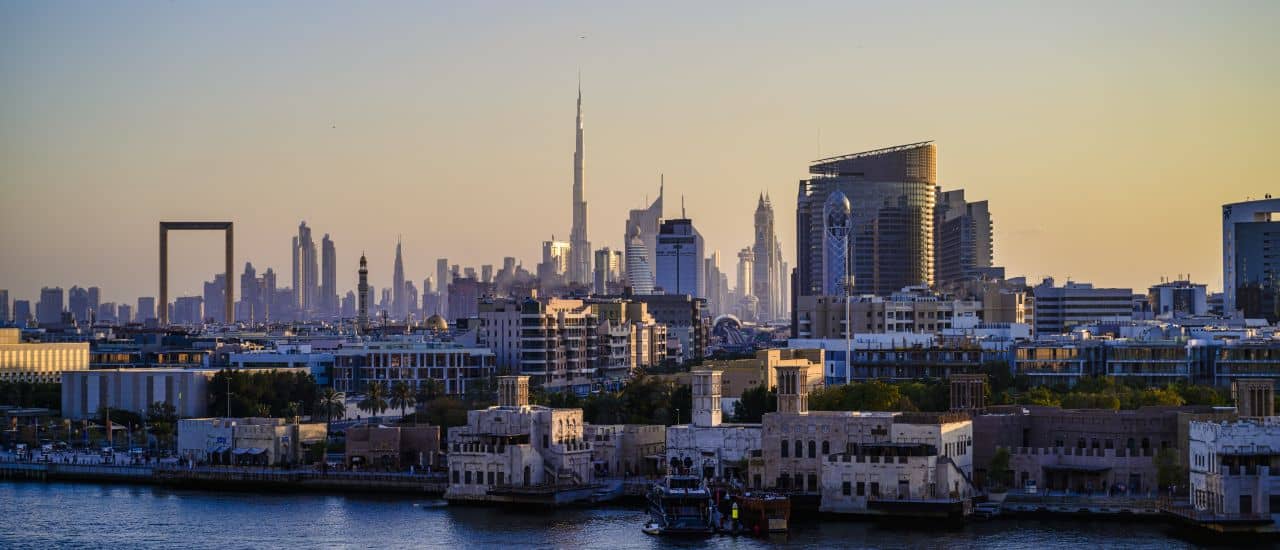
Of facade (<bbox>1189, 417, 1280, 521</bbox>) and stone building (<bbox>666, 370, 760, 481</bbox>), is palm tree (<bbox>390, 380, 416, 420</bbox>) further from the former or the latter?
facade (<bbox>1189, 417, 1280, 521</bbox>)

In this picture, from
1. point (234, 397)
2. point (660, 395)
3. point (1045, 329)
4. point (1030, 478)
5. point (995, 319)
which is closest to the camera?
point (1030, 478)

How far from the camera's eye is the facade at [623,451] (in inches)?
3105

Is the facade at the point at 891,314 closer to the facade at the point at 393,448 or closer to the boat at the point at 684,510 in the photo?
the facade at the point at 393,448

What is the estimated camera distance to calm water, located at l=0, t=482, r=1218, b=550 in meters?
62.6

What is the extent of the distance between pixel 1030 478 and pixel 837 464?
772cm

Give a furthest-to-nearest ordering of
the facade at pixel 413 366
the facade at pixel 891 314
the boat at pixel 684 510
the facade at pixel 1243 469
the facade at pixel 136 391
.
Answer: the facade at pixel 413 366, the facade at pixel 891 314, the facade at pixel 136 391, the boat at pixel 684 510, the facade at pixel 1243 469

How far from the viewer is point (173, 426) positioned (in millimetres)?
102562

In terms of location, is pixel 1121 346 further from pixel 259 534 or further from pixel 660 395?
pixel 259 534

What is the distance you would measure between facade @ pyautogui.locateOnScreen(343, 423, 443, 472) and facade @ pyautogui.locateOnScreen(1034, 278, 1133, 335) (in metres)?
90.0

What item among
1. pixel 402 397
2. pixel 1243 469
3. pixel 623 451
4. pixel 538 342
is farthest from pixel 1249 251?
pixel 1243 469

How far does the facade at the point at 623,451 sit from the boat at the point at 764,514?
12.9 meters

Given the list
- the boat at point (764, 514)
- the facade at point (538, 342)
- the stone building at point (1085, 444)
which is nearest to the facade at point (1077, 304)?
the facade at point (538, 342)

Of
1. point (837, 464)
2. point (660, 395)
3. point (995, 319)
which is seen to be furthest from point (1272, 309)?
point (837, 464)

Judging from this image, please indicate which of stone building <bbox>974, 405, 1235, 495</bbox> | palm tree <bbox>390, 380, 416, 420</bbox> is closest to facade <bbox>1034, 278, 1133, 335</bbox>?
palm tree <bbox>390, 380, 416, 420</bbox>
